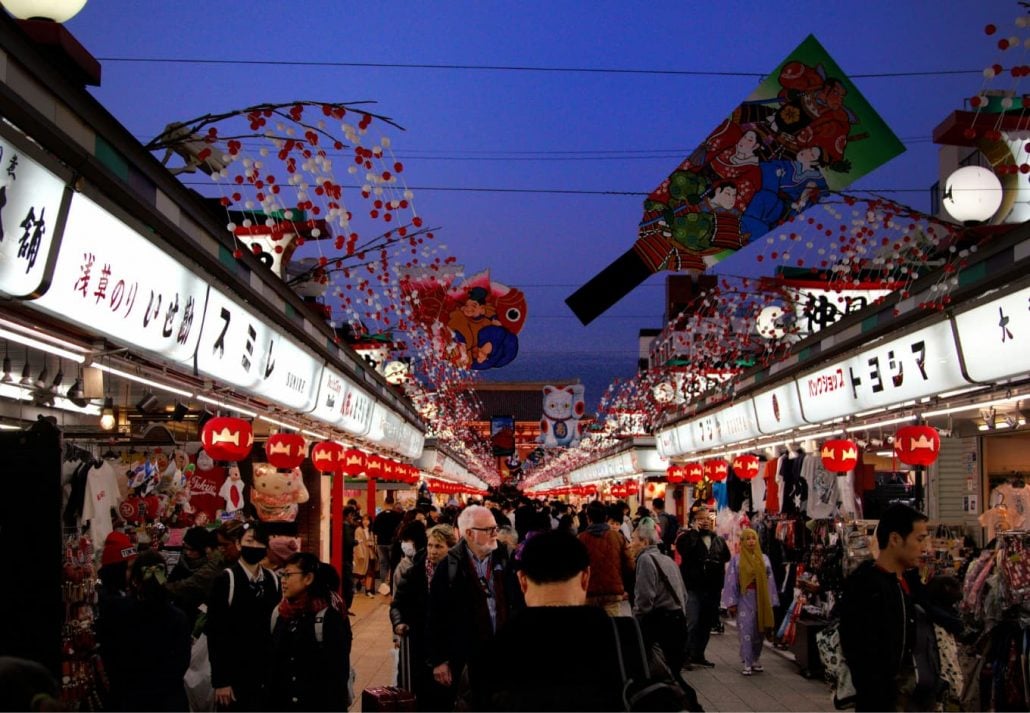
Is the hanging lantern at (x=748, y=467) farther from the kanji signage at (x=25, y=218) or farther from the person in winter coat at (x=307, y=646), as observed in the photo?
the kanji signage at (x=25, y=218)

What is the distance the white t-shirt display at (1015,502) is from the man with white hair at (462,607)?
891 centimetres

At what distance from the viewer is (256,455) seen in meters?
17.8

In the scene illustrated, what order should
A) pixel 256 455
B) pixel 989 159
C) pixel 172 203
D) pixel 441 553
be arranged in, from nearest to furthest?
pixel 172 203 → pixel 441 553 → pixel 989 159 → pixel 256 455

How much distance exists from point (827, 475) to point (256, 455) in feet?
29.3

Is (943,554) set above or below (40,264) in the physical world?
below

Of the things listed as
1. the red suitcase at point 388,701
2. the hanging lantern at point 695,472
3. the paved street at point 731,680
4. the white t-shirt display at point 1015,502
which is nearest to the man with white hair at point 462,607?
the red suitcase at point 388,701

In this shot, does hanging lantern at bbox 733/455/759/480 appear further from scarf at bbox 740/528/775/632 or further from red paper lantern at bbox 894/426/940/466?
red paper lantern at bbox 894/426/940/466

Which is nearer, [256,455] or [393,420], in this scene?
[256,455]

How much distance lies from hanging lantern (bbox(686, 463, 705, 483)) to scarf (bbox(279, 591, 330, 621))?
16494 millimetres

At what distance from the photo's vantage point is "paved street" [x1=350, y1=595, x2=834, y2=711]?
11625 mm

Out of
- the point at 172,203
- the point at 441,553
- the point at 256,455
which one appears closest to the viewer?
the point at 172,203

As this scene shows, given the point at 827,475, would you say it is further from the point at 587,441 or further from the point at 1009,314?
the point at 587,441

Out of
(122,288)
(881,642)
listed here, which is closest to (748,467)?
(881,642)

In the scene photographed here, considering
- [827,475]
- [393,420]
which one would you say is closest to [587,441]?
[393,420]
